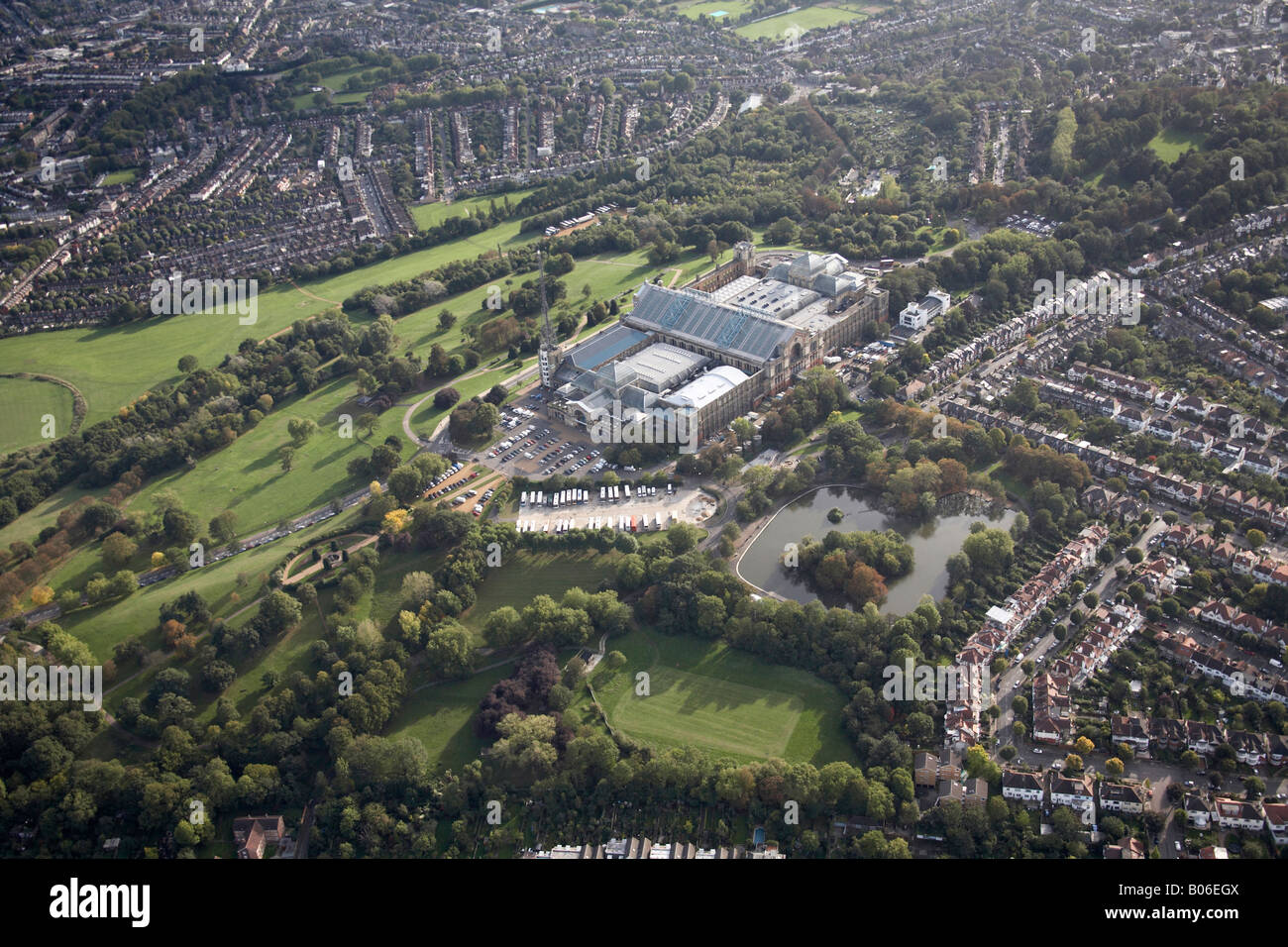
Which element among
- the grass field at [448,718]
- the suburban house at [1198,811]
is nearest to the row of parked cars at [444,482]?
the grass field at [448,718]

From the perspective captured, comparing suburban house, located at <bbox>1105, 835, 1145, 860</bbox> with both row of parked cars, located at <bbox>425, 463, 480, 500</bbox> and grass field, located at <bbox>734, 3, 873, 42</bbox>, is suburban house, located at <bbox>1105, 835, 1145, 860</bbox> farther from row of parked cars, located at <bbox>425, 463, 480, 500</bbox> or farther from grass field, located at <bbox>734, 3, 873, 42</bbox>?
grass field, located at <bbox>734, 3, 873, 42</bbox>

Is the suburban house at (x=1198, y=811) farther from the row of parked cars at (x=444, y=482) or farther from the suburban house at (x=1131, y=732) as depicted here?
the row of parked cars at (x=444, y=482)

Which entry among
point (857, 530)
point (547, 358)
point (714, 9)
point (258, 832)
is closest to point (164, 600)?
point (258, 832)

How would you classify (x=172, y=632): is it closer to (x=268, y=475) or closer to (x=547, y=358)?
(x=268, y=475)

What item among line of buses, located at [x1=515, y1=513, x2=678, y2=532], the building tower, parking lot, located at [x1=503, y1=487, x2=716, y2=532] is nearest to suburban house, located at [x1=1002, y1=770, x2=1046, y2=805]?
parking lot, located at [x1=503, y1=487, x2=716, y2=532]

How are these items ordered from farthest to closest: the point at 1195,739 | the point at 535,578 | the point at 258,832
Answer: the point at 535,578 < the point at 258,832 < the point at 1195,739
